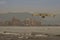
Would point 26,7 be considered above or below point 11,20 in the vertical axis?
above

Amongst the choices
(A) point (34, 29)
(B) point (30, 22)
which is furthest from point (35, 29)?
(B) point (30, 22)

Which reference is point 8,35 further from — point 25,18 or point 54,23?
point 54,23

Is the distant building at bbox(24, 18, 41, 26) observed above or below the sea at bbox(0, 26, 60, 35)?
above

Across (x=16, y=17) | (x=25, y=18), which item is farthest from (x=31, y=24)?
(x=16, y=17)

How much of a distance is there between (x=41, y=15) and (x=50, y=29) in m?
0.22

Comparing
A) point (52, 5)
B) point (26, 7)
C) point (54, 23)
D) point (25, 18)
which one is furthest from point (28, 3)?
point (54, 23)

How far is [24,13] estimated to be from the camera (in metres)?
1.63

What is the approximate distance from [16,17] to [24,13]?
4.7 inches

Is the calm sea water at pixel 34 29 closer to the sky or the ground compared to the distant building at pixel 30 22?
closer to the ground

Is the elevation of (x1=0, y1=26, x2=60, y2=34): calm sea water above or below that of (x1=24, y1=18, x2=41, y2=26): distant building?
below

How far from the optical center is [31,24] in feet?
5.35

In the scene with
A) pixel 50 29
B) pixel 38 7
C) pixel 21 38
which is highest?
pixel 38 7

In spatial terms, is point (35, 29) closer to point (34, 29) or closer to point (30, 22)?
point (34, 29)

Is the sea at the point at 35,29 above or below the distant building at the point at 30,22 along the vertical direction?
below
